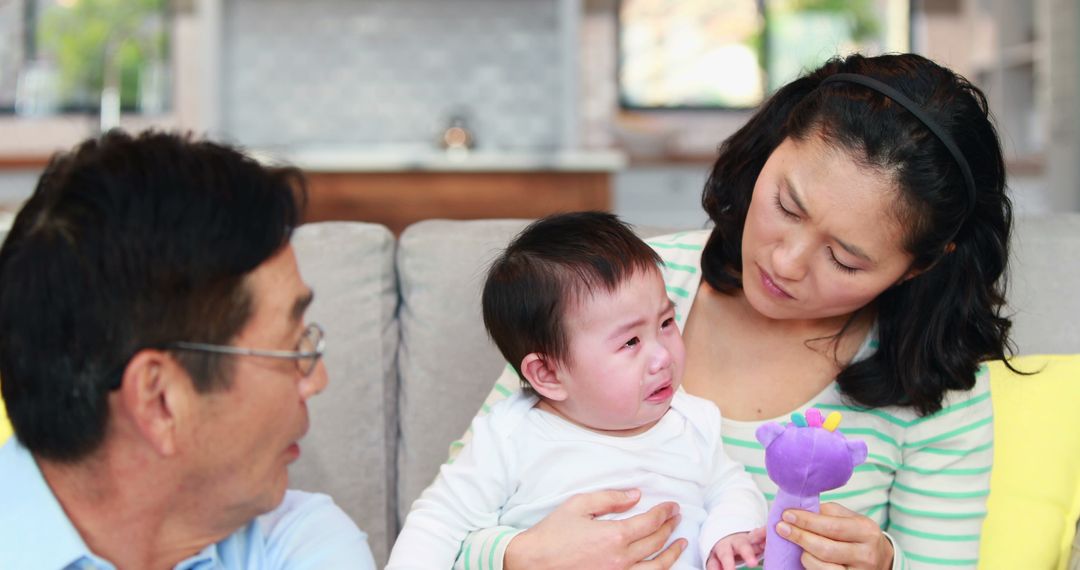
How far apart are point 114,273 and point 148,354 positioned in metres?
0.08

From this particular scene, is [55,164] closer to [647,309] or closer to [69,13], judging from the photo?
[647,309]

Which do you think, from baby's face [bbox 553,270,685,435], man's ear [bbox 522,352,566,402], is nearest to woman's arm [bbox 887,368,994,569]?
baby's face [bbox 553,270,685,435]

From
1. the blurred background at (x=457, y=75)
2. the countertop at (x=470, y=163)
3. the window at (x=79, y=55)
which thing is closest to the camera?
the countertop at (x=470, y=163)

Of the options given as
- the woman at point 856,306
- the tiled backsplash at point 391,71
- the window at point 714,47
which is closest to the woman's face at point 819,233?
the woman at point 856,306

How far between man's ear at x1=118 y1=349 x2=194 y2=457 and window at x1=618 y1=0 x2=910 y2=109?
5.02 m

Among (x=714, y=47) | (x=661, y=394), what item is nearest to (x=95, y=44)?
(x=714, y=47)

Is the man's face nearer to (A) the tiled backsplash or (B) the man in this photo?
(B) the man

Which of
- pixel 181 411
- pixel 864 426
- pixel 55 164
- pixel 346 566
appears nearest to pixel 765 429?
pixel 864 426

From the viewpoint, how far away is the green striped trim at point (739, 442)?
157 centimetres

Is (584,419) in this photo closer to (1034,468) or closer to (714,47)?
(1034,468)

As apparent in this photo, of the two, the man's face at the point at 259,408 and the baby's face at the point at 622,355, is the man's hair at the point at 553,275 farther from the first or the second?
the man's face at the point at 259,408

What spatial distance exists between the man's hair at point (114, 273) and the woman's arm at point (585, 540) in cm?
50

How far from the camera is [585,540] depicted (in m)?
1.38

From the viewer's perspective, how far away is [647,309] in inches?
57.0
